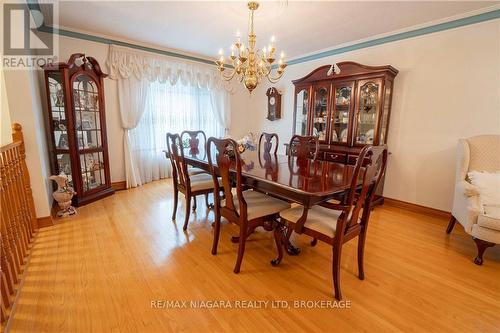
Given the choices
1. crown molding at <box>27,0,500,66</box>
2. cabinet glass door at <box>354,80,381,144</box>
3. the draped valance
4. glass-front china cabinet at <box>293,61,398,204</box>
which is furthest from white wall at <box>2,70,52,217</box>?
cabinet glass door at <box>354,80,381,144</box>

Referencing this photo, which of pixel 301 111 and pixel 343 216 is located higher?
pixel 301 111

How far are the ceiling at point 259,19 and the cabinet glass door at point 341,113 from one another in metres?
0.77

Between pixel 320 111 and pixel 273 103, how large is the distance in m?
1.41

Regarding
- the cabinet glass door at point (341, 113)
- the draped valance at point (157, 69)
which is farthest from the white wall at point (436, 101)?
the draped valance at point (157, 69)

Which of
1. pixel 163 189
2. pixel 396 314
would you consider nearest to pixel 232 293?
pixel 396 314

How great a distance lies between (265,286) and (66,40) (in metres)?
4.10

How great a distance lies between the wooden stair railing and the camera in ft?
4.98

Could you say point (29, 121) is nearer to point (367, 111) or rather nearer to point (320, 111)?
point (320, 111)

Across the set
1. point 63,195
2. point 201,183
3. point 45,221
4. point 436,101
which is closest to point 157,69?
point 63,195

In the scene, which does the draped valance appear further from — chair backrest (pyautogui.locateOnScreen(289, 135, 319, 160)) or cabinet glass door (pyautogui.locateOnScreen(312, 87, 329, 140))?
chair backrest (pyautogui.locateOnScreen(289, 135, 319, 160))

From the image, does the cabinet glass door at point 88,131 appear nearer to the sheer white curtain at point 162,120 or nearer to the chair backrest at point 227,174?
the sheer white curtain at point 162,120

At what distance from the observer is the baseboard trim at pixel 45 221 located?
254cm

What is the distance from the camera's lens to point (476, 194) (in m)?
2.12

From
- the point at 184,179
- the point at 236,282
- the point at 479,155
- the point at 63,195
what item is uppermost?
the point at 479,155
